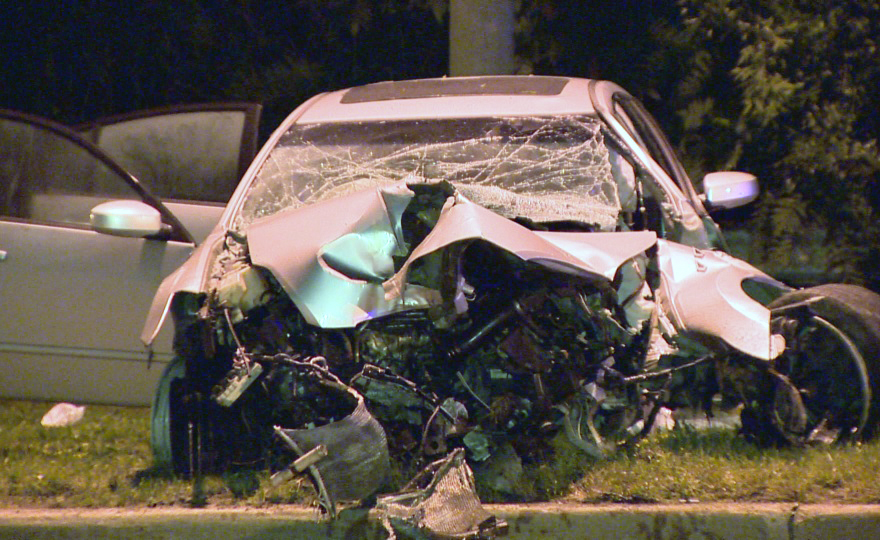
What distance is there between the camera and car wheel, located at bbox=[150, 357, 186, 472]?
172 inches

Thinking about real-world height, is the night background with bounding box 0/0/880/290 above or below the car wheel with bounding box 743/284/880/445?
above

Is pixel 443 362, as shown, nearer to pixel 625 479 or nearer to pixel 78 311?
pixel 625 479

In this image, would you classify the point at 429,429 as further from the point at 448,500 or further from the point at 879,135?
the point at 879,135

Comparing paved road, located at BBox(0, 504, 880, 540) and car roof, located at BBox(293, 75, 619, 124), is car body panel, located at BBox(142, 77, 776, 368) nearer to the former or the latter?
car roof, located at BBox(293, 75, 619, 124)

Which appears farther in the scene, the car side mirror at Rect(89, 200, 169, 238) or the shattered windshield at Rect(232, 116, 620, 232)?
the car side mirror at Rect(89, 200, 169, 238)

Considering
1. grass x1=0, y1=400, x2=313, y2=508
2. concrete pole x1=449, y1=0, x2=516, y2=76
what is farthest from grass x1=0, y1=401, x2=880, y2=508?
concrete pole x1=449, y1=0, x2=516, y2=76

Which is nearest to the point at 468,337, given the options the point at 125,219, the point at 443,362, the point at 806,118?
the point at 443,362

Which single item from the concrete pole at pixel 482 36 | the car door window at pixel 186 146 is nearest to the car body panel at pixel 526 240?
the car door window at pixel 186 146

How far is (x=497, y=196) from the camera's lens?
14.9 ft

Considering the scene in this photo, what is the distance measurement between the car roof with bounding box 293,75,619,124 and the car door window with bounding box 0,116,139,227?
112cm

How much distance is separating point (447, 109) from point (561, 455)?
178 centimetres

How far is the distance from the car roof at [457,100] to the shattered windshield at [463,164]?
68 millimetres

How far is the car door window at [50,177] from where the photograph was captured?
573cm

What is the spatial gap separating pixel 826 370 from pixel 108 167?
365 cm
